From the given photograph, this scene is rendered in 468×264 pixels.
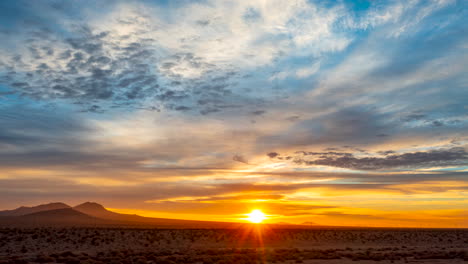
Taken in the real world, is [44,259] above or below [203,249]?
below

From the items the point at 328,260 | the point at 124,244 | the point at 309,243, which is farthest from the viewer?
the point at 309,243

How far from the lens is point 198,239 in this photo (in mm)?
58500

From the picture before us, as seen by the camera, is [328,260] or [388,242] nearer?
[328,260]

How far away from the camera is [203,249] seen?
47.9 m

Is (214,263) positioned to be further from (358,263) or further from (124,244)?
(124,244)

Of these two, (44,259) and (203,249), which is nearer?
(44,259)

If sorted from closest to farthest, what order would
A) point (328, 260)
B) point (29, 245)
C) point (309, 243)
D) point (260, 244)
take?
point (328, 260) → point (29, 245) → point (260, 244) → point (309, 243)

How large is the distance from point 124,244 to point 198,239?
11936 millimetres

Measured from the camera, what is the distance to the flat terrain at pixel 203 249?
34969 mm

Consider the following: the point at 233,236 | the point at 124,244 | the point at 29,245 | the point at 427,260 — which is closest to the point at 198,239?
the point at 233,236

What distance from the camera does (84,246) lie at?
46.8 meters

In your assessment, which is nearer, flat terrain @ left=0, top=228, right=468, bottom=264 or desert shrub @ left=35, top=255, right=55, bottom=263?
desert shrub @ left=35, top=255, right=55, bottom=263

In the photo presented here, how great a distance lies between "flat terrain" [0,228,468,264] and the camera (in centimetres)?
3497

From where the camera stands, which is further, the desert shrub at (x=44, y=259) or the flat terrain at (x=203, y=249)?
the flat terrain at (x=203, y=249)
